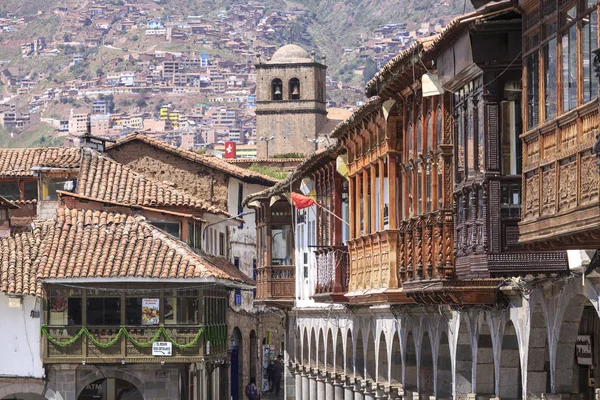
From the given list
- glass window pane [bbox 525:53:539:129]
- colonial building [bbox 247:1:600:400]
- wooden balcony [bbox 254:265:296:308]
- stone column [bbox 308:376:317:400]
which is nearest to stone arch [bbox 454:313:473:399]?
colonial building [bbox 247:1:600:400]

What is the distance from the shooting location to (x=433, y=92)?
2855cm

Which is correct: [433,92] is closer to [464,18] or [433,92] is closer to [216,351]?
[464,18]

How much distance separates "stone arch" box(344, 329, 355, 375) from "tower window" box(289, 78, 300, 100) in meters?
115

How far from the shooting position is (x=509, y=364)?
28.1m

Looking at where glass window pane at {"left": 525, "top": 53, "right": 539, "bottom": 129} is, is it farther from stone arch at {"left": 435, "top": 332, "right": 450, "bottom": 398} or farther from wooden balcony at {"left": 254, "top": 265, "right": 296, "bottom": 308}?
wooden balcony at {"left": 254, "top": 265, "right": 296, "bottom": 308}

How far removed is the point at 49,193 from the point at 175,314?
12.4 metres

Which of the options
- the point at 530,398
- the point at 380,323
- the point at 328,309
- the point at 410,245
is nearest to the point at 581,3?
the point at 530,398

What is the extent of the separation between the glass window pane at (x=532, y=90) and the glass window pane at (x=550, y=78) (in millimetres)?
403

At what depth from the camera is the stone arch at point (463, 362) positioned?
31406 mm

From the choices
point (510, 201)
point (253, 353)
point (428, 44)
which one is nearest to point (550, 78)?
point (510, 201)

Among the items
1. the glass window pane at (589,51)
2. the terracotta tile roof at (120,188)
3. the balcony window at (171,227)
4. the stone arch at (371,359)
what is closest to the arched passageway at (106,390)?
the balcony window at (171,227)

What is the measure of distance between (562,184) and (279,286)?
4329cm

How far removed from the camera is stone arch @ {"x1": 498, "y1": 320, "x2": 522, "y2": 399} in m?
28.1

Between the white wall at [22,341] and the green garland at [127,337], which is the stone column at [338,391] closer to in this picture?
the green garland at [127,337]
